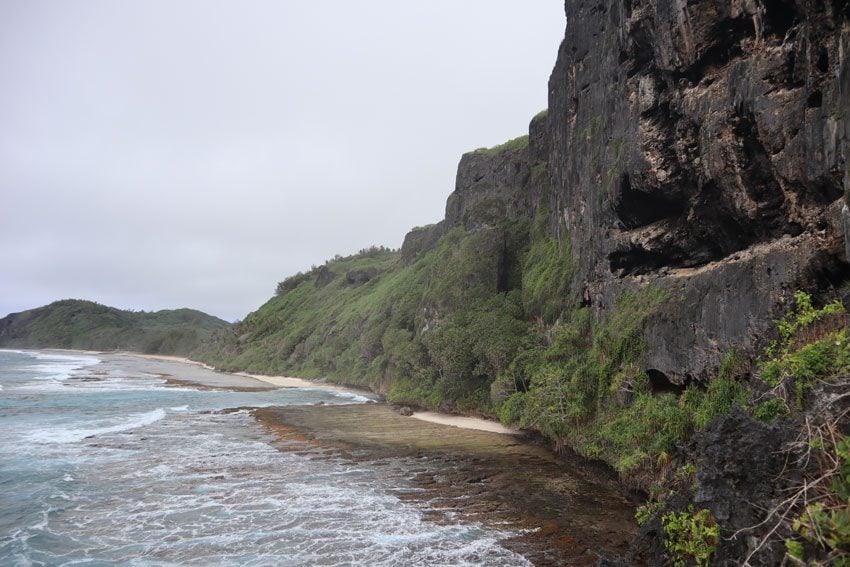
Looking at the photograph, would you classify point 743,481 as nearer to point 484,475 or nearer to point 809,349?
point 809,349

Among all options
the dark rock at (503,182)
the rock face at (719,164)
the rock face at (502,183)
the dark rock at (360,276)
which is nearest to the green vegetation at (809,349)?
the rock face at (719,164)

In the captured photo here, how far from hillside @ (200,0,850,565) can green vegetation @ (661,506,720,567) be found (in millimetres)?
41

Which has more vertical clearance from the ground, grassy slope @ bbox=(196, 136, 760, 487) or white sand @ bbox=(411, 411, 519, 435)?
grassy slope @ bbox=(196, 136, 760, 487)

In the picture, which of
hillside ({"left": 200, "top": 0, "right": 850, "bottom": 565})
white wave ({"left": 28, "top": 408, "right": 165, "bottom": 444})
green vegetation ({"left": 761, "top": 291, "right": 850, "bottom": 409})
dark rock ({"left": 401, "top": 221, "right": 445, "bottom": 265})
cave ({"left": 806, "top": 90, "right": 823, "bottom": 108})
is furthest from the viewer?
dark rock ({"left": 401, "top": 221, "right": 445, "bottom": 265})

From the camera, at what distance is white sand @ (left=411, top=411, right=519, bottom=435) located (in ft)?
93.7

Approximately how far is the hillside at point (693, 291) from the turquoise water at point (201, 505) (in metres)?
6.50

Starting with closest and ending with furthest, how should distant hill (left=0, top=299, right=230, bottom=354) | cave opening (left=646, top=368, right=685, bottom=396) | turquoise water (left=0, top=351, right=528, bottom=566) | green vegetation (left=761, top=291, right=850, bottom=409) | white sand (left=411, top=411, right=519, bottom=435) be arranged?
green vegetation (left=761, top=291, right=850, bottom=409) → turquoise water (left=0, top=351, right=528, bottom=566) → cave opening (left=646, top=368, right=685, bottom=396) → white sand (left=411, top=411, right=519, bottom=435) → distant hill (left=0, top=299, right=230, bottom=354)

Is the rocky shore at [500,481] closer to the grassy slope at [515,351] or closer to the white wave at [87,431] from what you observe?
the grassy slope at [515,351]

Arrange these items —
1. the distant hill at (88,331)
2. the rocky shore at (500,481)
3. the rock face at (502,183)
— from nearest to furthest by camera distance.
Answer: the rocky shore at (500,481) → the rock face at (502,183) → the distant hill at (88,331)

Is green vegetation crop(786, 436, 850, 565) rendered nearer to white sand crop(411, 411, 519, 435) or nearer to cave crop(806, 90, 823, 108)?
cave crop(806, 90, 823, 108)

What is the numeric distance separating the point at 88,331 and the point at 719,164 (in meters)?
196

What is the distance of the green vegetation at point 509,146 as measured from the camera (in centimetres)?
5359

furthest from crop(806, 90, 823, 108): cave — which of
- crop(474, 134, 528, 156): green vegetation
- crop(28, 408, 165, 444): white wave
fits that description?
crop(474, 134, 528, 156): green vegetation

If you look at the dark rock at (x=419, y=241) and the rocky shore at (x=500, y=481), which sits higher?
the dark rock at (x=419, y=241)
